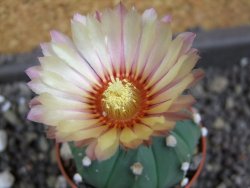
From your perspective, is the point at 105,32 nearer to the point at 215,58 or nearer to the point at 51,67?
the point at 51,67

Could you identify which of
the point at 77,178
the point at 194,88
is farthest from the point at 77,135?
the point at 194,88

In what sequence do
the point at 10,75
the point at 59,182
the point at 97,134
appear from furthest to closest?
the point at 10,75, the point at 59,182, the point at 97,134

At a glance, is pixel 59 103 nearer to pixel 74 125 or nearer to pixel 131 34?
pixel 74 125

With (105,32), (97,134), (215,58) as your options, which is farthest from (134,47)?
(215,58)

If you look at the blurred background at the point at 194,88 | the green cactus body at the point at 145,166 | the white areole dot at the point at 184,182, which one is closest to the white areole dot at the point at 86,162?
the green cactus body at the point at 145,166

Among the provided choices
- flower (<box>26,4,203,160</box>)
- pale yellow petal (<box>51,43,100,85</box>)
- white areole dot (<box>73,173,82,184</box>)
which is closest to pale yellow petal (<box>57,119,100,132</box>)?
flower (<box>26,4,203,160</box>)

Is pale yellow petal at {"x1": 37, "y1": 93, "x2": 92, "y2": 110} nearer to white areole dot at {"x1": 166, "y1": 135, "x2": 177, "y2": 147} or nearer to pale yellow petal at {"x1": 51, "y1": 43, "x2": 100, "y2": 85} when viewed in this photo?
pale yellow petal at {"x1": 51, "y1": 43, "x2": 100, "y2": 85}
